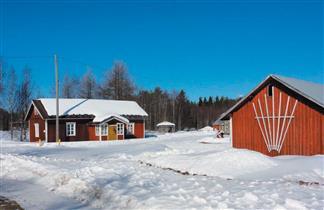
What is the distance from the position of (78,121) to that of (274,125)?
28.1m

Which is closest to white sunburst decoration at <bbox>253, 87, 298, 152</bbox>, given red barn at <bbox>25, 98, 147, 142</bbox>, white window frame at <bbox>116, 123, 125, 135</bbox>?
red barn at <bbox>25, 98, 147, 142</bbox>

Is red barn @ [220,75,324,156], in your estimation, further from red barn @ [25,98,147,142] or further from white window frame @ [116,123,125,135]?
white window frame @ [116,123,125,135]

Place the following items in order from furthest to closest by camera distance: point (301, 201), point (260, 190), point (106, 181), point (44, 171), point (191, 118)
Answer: point (191, 118) → point (44, 171) → point (106, 181) → point (260, 190) → point (301, 201)

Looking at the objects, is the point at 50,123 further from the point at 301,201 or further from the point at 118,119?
the point at 301,201

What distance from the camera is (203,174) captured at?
14391mm

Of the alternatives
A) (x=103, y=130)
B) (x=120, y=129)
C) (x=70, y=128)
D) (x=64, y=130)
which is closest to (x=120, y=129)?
(x=120, y=129)

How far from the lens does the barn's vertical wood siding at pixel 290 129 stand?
19359mm

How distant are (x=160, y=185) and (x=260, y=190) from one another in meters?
2.98

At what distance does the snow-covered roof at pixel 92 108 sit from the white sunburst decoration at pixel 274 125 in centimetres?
2557

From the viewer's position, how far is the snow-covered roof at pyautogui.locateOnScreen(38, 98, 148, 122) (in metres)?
44.3

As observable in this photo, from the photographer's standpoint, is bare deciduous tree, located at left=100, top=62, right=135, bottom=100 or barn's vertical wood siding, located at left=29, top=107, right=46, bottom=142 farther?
bare deciduous tree, located at left=100, top=62, right=135, bottom=100

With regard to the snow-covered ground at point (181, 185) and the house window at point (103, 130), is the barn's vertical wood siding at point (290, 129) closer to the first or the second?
the snow-covered ground at point (181, 185)

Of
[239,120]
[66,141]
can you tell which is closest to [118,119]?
[66,141]

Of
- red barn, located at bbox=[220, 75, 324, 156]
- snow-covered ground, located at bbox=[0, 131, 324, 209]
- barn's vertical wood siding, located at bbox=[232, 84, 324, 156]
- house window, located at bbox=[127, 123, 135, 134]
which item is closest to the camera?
snow-covered ground, located at bbox=[0, 131, 324, 209]
